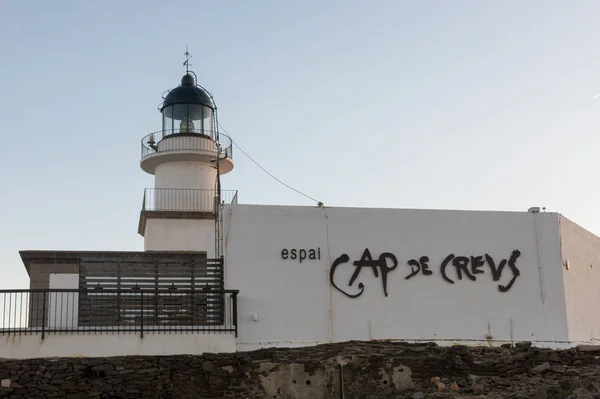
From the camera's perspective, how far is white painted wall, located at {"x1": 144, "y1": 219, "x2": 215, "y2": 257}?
3052cm

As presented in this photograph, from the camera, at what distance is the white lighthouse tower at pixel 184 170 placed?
1204 inches

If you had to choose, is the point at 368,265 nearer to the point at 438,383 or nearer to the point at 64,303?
the point at 438,383

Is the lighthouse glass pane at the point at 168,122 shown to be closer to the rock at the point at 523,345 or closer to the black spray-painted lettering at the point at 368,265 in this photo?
the black spray-painted lettering at the point at 368,265

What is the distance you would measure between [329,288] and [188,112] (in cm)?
1313

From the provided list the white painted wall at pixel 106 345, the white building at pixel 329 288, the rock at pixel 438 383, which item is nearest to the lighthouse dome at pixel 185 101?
the white building at pixel 329 288

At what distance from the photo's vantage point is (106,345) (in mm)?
17938

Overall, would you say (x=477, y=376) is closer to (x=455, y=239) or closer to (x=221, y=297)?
(x=455, y=239)

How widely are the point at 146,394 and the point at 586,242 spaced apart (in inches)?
487

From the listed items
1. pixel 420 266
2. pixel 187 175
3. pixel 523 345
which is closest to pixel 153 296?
pixel 420 266

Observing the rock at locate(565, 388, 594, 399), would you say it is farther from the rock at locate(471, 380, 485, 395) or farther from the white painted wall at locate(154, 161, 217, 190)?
the white painted wall at locate(154, 161, 217, 190)

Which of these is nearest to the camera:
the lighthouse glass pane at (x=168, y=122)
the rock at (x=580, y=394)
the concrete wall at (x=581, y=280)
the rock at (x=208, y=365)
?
the rock at (x=580, y=394)

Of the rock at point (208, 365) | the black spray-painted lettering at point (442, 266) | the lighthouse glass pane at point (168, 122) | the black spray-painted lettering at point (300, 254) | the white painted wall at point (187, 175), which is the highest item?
the lighthouse glass pane at point (168, 122)

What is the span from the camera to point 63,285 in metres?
19.7

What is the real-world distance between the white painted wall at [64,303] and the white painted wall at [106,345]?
3.60 ft
